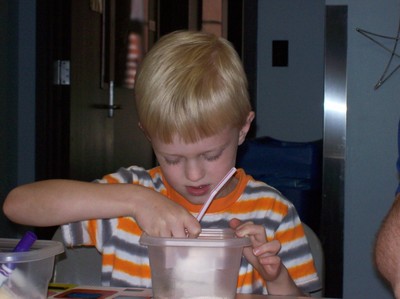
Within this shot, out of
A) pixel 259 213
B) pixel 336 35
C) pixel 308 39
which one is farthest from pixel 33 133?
pixel 259 213

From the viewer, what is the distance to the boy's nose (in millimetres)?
1294

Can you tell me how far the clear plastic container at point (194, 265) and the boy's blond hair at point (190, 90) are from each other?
1.06 feet

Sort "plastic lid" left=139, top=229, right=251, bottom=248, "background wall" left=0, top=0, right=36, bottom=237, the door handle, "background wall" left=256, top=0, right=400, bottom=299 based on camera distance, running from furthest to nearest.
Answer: the door handle, "background wall" left=0, top=0, right=36, bottom=237, "background wall" left=256, top=0, right=400, bottom=299, "plastic lid" left=139, top=229, right=251, bottom=248

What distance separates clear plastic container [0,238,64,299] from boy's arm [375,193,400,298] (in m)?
0.47

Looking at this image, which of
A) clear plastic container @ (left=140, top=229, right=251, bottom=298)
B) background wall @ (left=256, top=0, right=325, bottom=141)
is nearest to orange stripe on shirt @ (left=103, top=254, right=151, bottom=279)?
clear plastic container @ (left=140, top=229, right=251, bottom=298)

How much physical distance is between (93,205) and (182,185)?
164 millimetres

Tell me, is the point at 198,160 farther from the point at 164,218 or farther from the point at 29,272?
the point at 29,272

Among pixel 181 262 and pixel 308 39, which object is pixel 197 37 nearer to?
pixel 181 262

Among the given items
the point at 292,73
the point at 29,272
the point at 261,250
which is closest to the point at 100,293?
the point at 29,272

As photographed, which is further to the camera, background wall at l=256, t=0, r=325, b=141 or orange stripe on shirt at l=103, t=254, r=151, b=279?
background wall at l=256, t=0, r=325, b=141

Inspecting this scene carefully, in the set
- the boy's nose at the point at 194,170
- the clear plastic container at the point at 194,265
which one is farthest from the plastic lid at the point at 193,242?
the boy's nose at the point at 194,170

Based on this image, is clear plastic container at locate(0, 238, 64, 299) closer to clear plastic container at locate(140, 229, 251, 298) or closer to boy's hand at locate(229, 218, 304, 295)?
clear plastic container at locate(140, 229, 251, 298)

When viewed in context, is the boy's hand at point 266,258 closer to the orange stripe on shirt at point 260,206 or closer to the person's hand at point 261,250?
the person's hand at point 261,250

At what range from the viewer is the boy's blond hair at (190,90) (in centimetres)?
129
